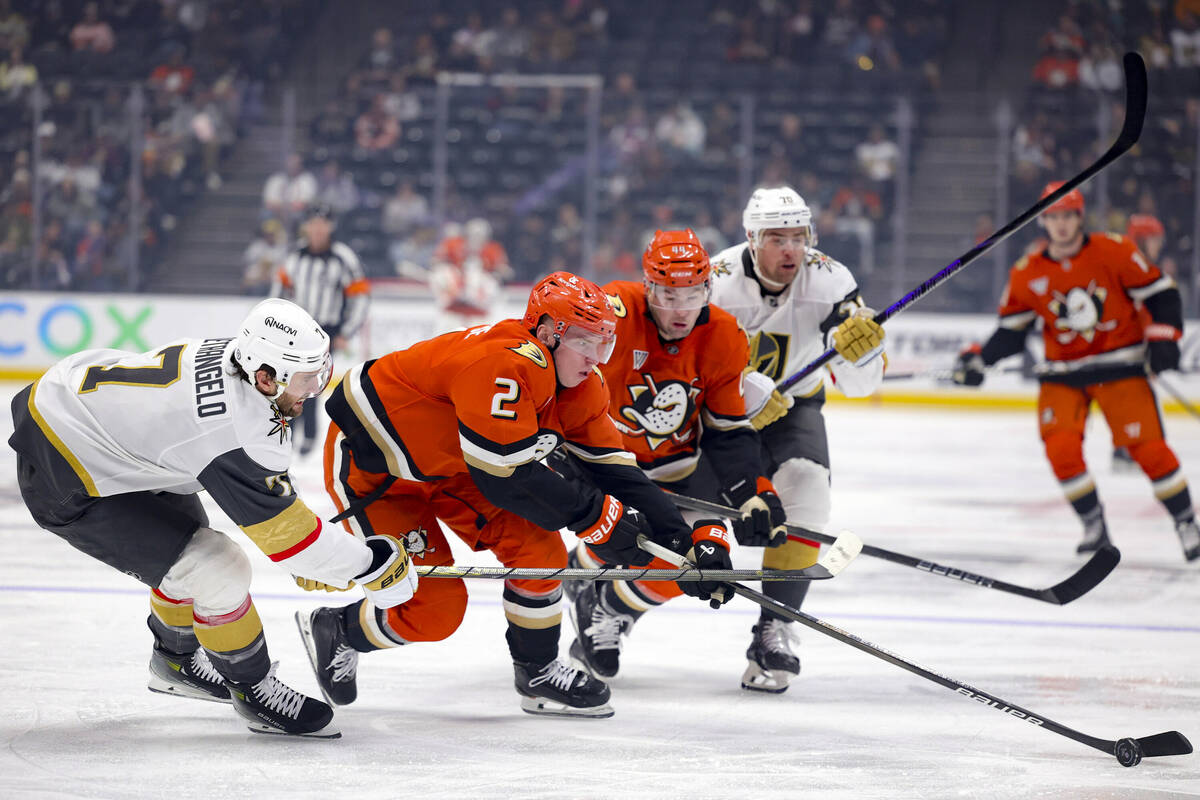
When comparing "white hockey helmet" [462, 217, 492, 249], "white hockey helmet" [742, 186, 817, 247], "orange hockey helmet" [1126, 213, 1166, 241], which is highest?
"orange hockey helmet" [1126, 213, 1166, 241]

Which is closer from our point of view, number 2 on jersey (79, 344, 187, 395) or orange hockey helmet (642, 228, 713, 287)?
number 2 on jersey (79, 344, 187, 395)

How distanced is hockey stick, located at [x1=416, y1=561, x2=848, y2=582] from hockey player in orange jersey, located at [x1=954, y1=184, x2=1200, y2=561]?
2.55 meters

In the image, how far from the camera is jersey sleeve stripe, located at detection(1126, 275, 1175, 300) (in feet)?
17.2

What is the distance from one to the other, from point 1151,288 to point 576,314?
3220 millimetres

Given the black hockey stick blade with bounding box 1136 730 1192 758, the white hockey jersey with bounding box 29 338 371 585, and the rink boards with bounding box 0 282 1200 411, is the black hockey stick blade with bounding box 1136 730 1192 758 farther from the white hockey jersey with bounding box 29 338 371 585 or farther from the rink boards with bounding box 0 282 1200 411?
the rink boards with bounding box 0 282 1200 411

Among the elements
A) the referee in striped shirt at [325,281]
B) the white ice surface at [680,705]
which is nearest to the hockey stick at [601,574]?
the white ice surface at [680,705]

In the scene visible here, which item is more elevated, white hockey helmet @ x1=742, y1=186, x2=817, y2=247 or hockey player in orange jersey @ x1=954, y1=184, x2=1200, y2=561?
white hockey helmet @ x1=742, y1=186, x2=817, y2=247

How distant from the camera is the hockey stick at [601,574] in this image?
9.46 feet

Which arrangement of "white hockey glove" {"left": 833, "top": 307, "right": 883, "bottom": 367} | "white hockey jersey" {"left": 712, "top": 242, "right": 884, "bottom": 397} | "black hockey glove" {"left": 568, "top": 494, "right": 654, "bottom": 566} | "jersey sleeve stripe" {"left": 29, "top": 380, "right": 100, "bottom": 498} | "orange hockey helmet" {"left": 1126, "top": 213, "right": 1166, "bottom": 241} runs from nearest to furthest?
"jersey sleeve stripe" {"left": 29, "top": 380, "right": 100, "bottom": 498}
"black hockey glove" {"left": 568, "top": 494, "right": 654, "bottom": 566}
"white hockey glove" {"left": 833, "top": 307, "right": 883, "bottom": 367}
"white hockey jersey" {"left": 712, "top": 242, "right": 884, "bottom": 397}
"orange hockey helmet" {"left": 1126, "top": 213, "right": 1166, "bottom": 241}

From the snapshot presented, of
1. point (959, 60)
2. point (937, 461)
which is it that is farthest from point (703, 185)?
point (937, 461)

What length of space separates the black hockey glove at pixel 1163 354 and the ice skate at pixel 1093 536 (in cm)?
61

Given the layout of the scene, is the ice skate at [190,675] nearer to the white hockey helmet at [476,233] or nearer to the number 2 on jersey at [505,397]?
the number 2 on jersey at [505,397]

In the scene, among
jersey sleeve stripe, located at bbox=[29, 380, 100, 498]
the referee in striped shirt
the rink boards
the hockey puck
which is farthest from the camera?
the rink boards

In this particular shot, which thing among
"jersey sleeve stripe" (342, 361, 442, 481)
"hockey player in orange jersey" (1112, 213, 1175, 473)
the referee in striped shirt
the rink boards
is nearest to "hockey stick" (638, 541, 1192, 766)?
"jersey sleeve stripe" (342, 361, 442, 481)
